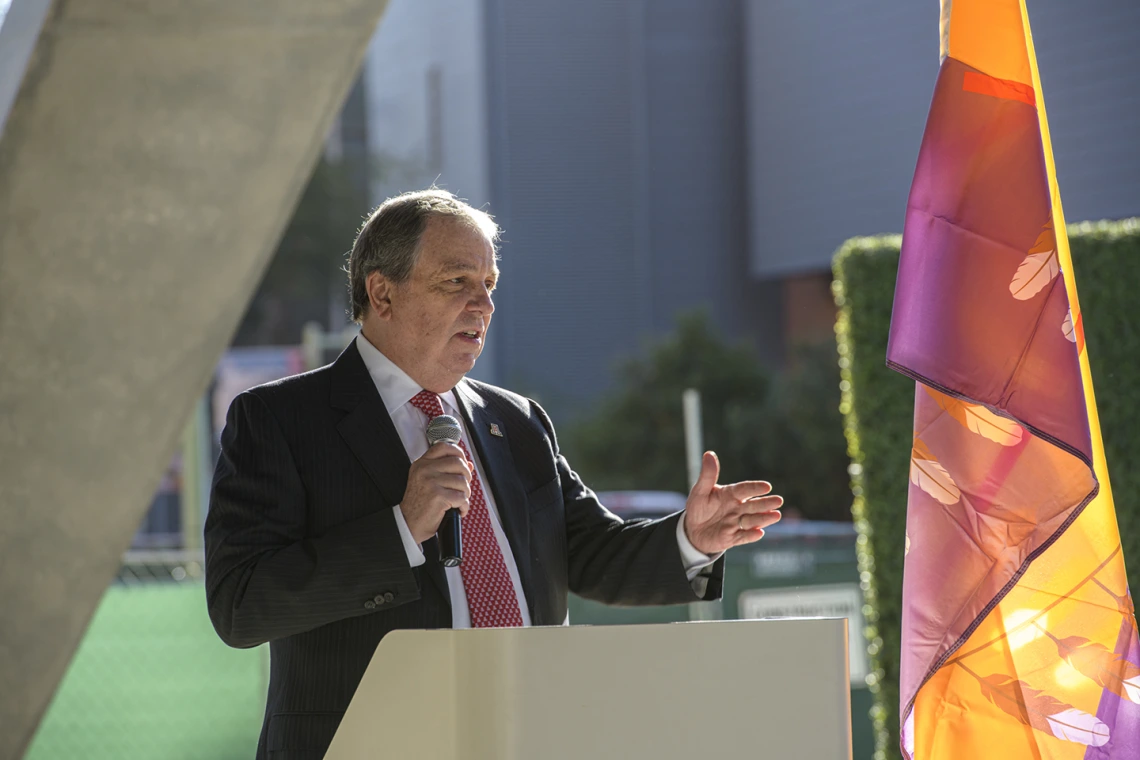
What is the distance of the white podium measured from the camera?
5.76 feet

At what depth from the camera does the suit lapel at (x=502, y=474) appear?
8.21ft

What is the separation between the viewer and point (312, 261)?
2306cm

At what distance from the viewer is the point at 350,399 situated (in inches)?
98.4

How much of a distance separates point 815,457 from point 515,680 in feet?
60.0

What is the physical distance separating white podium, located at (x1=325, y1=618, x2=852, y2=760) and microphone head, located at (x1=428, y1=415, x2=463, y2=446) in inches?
24.5

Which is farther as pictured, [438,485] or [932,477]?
[932,477]

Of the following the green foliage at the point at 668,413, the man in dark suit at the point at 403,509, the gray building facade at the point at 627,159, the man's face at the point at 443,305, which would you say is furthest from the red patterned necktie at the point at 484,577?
the gray building facade at the point at 627,159

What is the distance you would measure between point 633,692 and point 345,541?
0.62 m

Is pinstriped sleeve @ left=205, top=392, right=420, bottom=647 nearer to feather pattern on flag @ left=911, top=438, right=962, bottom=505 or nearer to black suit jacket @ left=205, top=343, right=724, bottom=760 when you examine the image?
black suit jacket @ left=205, top=343, right=724, bottom=760

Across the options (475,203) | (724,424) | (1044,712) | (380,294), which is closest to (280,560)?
(380,294)

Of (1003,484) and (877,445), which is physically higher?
(1003,484)

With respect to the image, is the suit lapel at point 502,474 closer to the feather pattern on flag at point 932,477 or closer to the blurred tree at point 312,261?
the feather pattern on flag at point 932,477

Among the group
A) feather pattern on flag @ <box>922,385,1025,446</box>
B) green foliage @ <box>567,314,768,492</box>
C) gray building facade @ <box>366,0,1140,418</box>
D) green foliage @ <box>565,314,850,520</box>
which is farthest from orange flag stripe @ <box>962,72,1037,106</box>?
green foliage @ <box>567,314,768,492</box>

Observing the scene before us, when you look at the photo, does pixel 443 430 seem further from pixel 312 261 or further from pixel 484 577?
pixel 312 261
